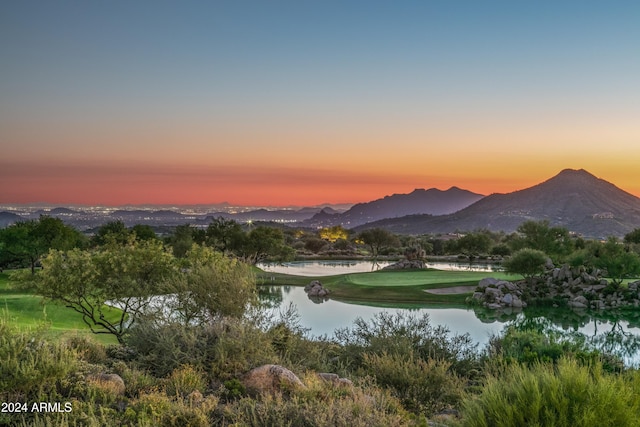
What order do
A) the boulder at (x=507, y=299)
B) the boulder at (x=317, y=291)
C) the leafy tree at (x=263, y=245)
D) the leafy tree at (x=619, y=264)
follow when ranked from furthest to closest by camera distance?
the leafy tree at (x=263, y=245) < the boulder at (x=317, y=291) < the leafy tree at (x=619, y=264) < the boulder at (x=507, y=299)

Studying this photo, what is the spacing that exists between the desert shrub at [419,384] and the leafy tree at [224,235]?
38.7 m

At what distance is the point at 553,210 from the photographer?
484ft

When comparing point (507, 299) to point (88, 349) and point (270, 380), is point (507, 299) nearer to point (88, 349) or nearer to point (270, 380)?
point (270, 380)

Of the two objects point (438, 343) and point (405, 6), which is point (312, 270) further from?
point (438, 343)

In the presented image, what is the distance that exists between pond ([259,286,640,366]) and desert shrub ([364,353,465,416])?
8929 mm

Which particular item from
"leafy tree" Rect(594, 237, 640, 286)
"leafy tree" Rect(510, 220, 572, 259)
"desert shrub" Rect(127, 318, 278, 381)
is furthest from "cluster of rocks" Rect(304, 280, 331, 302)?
"leafy tree" Rect(510, 220, 572, 259)

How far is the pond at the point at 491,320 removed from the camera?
61.5ft

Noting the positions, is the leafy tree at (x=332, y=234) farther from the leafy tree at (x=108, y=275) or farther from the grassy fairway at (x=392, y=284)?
A: the leafy tree at (x=108, y=275)

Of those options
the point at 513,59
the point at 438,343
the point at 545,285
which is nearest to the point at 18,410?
the point at 438,343

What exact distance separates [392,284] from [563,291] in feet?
35.2

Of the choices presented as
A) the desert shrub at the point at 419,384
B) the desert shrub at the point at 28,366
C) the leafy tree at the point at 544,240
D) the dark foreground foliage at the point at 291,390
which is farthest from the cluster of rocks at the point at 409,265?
the desert shrub at the point at 28,366

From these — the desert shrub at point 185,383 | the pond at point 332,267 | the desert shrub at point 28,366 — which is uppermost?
the desert shrub at point 28,366

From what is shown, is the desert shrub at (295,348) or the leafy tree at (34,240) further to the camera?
the leafy tree at (34,240)

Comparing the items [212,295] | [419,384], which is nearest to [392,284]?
[212,295]
